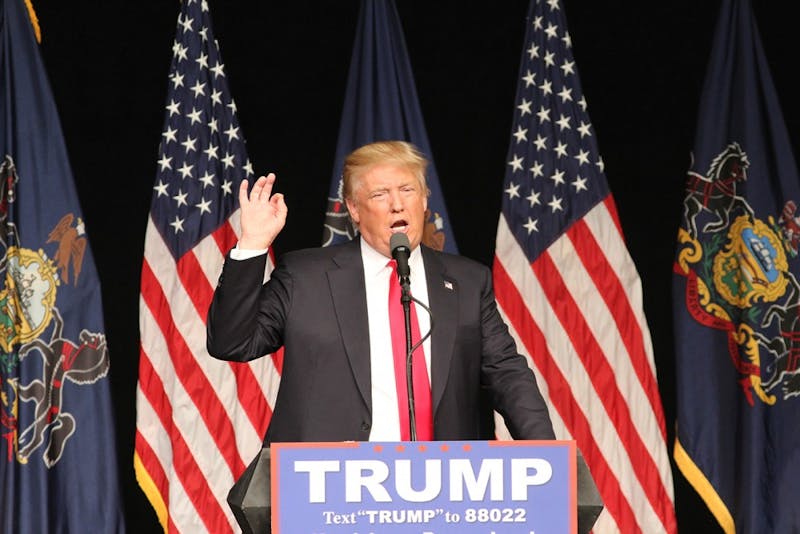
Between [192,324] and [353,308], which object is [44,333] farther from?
[353,308]

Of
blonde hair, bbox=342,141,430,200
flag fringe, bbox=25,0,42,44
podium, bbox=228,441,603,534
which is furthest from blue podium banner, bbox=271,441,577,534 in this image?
flag fringe, bbox=25,0,42,44

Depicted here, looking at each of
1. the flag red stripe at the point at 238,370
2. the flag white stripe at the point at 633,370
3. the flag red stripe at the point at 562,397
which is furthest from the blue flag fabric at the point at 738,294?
the flag red stripe at the point at 238,370

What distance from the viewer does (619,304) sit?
4.44 metres

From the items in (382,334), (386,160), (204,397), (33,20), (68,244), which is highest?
(33,20)

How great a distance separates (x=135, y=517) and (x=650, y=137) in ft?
8.83

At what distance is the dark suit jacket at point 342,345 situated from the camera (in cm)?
247

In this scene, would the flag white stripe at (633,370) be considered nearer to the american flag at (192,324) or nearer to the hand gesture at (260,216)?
the american flag at (192,324)

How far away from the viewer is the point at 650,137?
4867mm

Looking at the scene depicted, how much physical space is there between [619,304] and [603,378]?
0.98 ft

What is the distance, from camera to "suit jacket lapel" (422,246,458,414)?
256 cm

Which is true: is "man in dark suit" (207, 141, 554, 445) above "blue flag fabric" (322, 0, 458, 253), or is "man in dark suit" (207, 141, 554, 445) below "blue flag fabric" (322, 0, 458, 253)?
below

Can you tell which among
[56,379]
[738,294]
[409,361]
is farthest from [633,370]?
[409,361]

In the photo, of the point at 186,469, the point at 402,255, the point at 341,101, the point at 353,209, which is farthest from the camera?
the point at 341,101

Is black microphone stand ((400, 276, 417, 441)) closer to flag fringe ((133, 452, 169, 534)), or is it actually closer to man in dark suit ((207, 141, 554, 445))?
man in dark suit ((207, 141, 554, 445))
